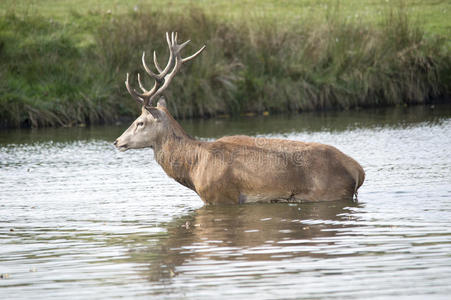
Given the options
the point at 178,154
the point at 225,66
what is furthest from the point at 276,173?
the point at 225,66

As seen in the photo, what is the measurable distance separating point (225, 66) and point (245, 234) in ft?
48.3

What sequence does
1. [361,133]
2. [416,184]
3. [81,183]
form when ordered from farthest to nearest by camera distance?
[361,133]
[81,183]
[416,184]

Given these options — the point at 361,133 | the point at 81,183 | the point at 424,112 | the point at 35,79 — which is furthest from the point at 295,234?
the point at 35,79

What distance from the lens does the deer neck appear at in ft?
36.9

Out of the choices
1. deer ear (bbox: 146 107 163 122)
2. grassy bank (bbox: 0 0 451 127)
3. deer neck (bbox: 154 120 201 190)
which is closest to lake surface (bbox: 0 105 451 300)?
deer neck (bbox: 154 120 201 190)

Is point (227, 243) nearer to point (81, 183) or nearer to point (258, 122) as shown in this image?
point (81, 183)

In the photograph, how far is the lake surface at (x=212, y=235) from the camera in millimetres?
6676

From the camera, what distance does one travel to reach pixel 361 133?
17.8m

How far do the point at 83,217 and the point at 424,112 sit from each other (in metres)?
12.7

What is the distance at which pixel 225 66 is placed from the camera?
2323 cm

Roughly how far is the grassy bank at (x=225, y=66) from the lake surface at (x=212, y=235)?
606 centimetres

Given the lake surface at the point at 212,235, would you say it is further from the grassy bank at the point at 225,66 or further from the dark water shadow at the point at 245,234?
the grassy bank at the point at 225,66

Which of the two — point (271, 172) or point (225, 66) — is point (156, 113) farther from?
point (225, 66)

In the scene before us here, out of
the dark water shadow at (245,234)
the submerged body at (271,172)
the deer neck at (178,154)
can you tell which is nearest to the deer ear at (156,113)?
the deer neck at (178,154)
